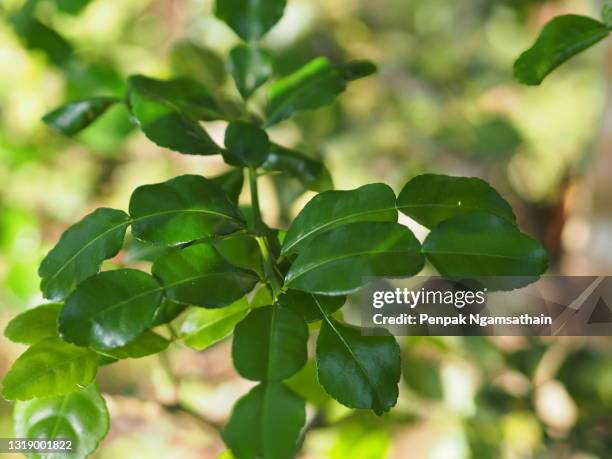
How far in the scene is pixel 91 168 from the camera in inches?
56.0

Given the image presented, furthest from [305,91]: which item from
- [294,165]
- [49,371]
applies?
[49,371]

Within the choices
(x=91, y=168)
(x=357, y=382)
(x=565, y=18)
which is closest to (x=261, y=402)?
(x=357, y=382)

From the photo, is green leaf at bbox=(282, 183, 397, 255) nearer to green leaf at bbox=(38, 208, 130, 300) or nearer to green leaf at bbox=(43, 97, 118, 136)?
green leaf at bbox=(38, 208, 130, 300)

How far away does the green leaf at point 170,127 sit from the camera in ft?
1.58

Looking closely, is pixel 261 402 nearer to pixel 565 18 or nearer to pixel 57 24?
pixel 565 18

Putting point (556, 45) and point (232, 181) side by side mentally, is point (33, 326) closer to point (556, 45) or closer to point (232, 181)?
point (232, 181)

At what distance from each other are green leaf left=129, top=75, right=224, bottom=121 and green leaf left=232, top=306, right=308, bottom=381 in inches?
9.2

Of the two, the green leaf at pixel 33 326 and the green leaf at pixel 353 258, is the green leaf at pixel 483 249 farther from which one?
the green leaf at pixel 33 326

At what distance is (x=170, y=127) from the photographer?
49 centimetres

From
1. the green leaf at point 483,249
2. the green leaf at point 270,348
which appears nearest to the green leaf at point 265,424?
the green leaf at point 270,348

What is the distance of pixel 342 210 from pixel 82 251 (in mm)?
156

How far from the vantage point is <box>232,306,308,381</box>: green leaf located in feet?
1.21

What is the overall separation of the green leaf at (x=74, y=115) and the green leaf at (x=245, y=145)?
13 centimetres

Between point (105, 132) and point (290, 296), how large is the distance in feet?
1.46
